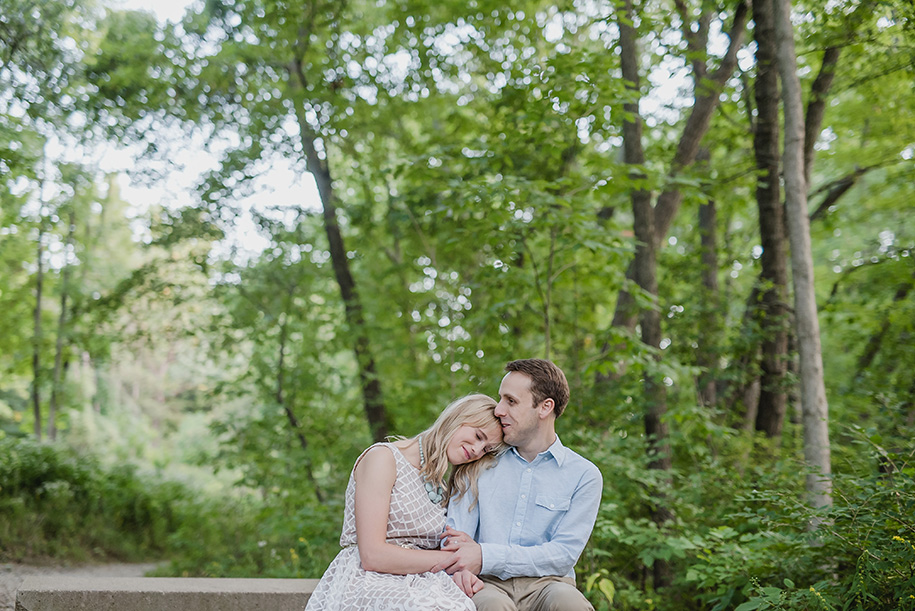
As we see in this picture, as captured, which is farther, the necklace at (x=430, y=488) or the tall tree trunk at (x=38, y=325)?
the tall tree trunk at (x=38, y=325)

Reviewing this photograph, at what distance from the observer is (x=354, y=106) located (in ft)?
26.5

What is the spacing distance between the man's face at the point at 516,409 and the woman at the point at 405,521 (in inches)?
1.5

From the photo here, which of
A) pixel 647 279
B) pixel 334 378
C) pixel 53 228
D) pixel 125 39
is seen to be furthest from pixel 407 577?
pixel 53 228

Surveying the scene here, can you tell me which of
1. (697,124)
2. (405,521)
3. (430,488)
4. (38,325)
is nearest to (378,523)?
(405,521)

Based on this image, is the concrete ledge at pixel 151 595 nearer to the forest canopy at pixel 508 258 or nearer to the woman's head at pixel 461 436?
the woman's head at pixel 461 436

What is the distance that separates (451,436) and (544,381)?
0.47 meters

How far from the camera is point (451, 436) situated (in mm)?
2656

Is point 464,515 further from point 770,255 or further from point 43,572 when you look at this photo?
point 43,572

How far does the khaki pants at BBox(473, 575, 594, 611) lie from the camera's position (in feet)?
8.30

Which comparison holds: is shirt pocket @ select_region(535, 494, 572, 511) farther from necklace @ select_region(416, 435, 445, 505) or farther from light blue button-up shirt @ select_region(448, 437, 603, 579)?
necklace @ select_region(416, 435, 445, 505)

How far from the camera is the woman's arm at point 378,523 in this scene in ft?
8.05

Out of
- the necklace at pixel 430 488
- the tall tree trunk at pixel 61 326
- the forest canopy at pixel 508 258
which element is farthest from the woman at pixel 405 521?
the tall tree trunk at pixel 61 326

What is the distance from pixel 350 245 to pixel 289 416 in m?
2.68

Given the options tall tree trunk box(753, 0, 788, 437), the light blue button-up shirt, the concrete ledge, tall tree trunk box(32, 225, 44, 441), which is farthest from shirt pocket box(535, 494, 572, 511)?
tall tree trunk box(32, 225, 44, 441)
